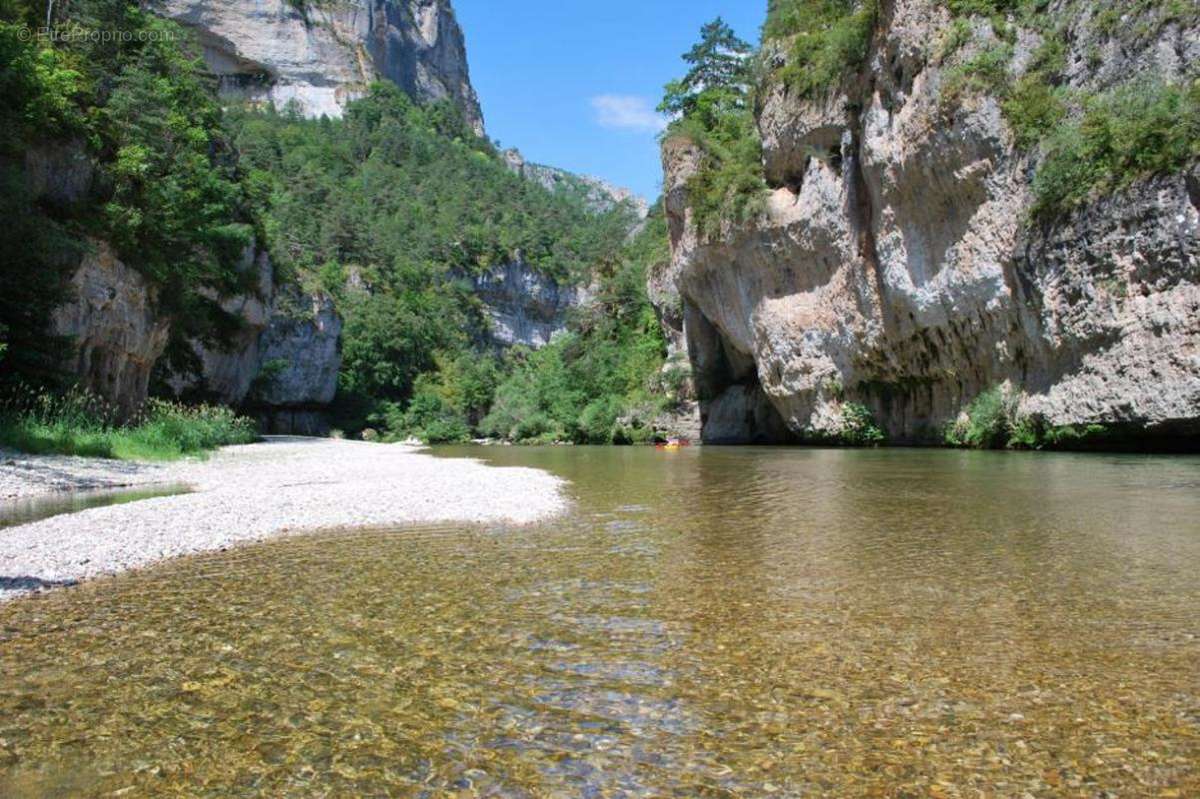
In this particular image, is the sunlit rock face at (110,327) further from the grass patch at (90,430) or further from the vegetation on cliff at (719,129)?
the vegetation on cliff at (719,129)

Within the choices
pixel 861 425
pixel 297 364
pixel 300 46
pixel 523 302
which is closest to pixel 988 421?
pixel 861 425

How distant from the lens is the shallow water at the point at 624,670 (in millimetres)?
3010

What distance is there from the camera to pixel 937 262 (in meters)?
23.3

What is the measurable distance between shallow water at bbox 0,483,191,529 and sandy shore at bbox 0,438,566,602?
1.27ft

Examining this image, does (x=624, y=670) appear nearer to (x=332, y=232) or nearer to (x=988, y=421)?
(x=988, y=421)

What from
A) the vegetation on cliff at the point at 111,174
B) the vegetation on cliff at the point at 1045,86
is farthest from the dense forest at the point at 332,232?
the vegetation on cliff at the point at 1045,86

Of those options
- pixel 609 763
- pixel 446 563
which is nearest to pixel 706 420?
pixel 446 563

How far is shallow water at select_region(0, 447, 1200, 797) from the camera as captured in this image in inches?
118

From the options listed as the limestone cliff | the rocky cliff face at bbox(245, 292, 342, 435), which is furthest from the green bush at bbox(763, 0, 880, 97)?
the rocky cliff face at bbox(245, 292, 342, 435)

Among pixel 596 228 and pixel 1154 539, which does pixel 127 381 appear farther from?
pixel 596 228

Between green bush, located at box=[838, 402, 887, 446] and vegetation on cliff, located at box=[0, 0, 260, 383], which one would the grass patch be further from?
green bush, located at box=[838, 402, 887, 446]

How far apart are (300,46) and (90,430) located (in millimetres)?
112038

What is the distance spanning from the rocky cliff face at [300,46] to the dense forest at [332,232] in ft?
26.2

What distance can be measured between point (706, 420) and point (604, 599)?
110 feet
